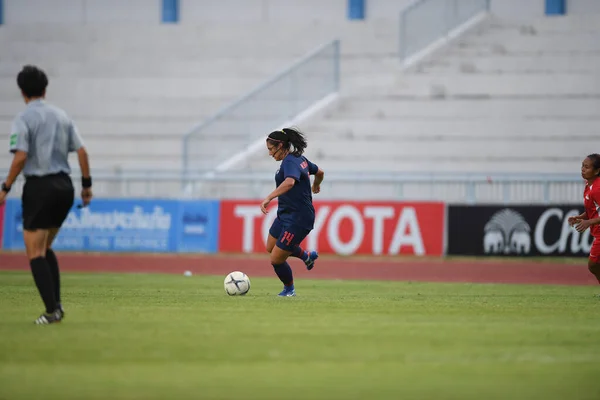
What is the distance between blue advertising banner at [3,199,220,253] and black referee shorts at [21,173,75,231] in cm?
1695

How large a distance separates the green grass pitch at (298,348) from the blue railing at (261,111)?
1442 centimetres

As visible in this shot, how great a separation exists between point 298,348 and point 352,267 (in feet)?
48.0

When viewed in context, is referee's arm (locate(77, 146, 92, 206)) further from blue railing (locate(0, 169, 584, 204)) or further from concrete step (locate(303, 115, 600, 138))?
concrete step (locate(303, 115, 600, 138))

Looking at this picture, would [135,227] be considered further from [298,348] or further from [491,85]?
[298,348]

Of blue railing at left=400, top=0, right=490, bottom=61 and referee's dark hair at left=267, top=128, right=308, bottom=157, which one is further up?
blue railing at left=400, top=0, right=490, bottom=61

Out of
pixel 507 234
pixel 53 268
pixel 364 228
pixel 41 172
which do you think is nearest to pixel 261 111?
pixel 364 228

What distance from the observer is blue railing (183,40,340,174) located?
2798 cm

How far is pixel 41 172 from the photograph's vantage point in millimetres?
9523

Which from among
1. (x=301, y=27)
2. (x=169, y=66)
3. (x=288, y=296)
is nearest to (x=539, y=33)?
(x=301, y=27)

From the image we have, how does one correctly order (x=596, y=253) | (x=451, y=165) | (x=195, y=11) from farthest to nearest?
(x=195, y=11)
(x=451, y=165)
(x=596, y=253)

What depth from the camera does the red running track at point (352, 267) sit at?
20.1 meters

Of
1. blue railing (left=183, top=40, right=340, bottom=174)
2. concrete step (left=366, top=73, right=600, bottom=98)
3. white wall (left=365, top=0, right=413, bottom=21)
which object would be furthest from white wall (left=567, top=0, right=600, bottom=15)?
blue railing (left=183, top=40, right=340, bottom=174)

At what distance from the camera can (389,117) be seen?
30156 mm

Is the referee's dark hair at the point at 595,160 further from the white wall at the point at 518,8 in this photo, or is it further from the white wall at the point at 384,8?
the white wall at the point at 384,8
